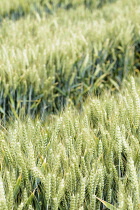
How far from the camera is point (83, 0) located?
436 centimetres

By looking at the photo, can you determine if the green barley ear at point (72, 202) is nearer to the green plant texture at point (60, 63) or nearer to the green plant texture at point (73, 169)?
the green plant texture at point (73, 169)

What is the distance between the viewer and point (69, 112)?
134 centimetres

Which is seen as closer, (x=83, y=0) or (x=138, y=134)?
(x=138, y=134)

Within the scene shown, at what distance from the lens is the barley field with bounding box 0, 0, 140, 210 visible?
3.17 feet

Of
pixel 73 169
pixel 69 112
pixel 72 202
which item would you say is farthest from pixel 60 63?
pixel 72 202

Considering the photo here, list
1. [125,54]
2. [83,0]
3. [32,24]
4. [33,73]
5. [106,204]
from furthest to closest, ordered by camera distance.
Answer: [83,0] → [32,24] → [125,54] → [33,73] → [106,204]

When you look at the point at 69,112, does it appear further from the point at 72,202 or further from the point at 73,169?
the point at 72,202

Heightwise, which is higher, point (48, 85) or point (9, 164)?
point (9, 164)

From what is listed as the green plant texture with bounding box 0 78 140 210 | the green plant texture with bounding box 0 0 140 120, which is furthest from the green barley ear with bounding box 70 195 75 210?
the green plant texture with bounding box 0 0 140 120

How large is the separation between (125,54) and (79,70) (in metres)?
0.46

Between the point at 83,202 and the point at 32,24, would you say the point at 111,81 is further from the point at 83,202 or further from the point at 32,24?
the point at 83,202

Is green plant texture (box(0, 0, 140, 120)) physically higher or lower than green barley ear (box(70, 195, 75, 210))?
lower

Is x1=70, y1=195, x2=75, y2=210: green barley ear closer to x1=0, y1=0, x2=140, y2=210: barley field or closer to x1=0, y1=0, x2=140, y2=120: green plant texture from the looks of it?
x1=0, y1=0, x2=140, y2=210: barley field

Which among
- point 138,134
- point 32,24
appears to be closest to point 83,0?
point 32,24
